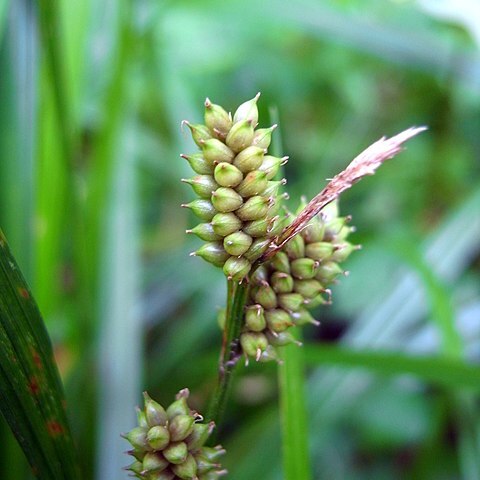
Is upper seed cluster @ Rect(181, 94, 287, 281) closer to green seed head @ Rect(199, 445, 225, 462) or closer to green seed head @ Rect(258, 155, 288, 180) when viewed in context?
green seed head @ Rect(258, 155, 288, 180)

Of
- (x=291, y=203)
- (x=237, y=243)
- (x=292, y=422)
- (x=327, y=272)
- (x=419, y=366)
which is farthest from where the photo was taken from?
(x=291, y=203)

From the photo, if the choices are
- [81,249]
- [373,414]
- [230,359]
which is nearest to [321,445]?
[373,414]

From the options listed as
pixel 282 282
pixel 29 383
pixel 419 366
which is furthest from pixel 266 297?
pixel 419 366

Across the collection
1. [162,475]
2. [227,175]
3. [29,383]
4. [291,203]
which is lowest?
[162,475]

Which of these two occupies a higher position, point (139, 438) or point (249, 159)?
point (249, 159)

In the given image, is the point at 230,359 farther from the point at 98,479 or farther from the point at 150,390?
the point at 150,390

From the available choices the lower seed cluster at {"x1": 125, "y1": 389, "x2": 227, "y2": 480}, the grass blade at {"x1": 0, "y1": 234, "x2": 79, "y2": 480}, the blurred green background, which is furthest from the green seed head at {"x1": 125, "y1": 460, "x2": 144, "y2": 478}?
the blurred green background

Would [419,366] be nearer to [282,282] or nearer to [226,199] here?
[282,282]

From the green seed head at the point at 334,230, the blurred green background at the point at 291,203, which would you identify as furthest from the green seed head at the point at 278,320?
the blurred green background at the point at 291,203
